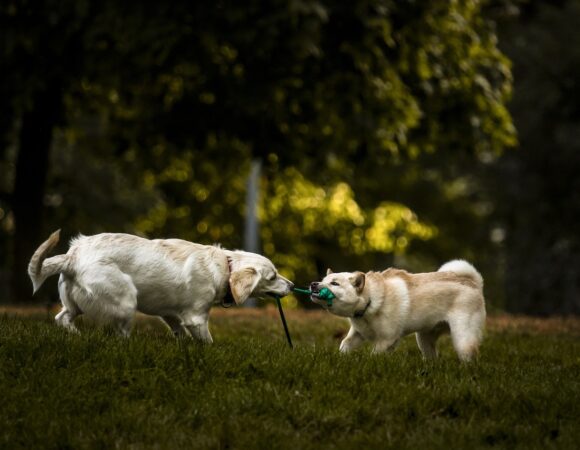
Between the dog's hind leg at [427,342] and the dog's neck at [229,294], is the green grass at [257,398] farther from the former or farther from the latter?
the dog's hind leg at [427,342]

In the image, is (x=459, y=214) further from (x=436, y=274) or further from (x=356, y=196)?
(x=436, y=274)

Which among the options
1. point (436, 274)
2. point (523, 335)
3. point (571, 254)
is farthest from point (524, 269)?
point (436, 274)

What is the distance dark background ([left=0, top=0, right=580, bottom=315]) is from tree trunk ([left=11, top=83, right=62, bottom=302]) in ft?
0.09

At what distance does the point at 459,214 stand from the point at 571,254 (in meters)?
8.29

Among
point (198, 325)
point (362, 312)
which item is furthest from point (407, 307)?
point (198, 325)

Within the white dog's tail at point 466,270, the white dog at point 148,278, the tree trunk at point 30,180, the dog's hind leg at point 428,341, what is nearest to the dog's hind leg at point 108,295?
the white dog at point 148,278

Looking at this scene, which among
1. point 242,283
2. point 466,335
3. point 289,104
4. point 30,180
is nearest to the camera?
point 242,283

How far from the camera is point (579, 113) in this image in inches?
936

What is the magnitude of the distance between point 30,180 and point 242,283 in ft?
32.7

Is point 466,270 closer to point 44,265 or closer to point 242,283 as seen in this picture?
point 242,283

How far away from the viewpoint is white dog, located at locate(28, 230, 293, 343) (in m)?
7.46

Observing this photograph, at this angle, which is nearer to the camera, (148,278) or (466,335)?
(148,278)

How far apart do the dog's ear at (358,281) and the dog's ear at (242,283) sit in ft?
3.04

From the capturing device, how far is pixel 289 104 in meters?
14.4
